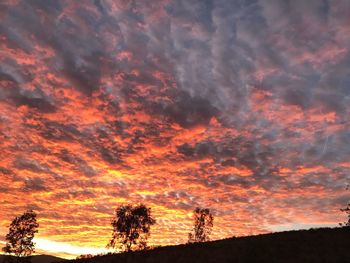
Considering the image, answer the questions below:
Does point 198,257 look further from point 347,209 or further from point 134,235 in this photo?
point 134,235

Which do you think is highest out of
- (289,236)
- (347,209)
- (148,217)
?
(148,217)

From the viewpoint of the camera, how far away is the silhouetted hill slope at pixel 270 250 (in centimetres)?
4572

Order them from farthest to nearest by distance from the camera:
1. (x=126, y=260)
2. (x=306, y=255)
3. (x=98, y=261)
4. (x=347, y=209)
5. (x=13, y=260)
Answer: (x=13, y=260)
(x=98, y=261)
(x=126, y=260)
(x=347, y=209)
(x=306, y=255)

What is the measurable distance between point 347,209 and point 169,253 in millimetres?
32847

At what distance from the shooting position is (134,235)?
98.9 m

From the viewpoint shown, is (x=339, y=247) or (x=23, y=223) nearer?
(x=339, y=247)

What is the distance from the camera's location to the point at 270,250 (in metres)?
51.3

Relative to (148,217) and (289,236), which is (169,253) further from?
(148,217)

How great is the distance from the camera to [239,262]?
158 ft

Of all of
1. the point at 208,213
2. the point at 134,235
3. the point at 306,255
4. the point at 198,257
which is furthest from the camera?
the point at 208,213

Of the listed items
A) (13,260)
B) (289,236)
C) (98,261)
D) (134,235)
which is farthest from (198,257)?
(13,260)

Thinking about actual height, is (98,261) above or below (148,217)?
below

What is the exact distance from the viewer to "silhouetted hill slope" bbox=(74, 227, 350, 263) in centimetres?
4572

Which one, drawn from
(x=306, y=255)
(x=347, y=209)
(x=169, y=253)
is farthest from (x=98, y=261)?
(x=347, y=209)
